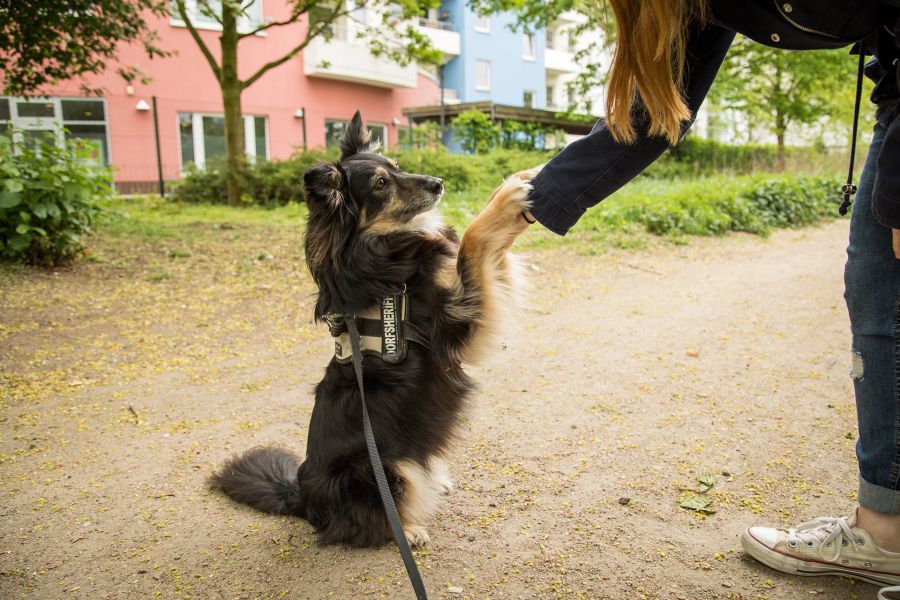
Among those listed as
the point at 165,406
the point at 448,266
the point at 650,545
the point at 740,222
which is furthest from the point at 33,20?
the point at 740,222

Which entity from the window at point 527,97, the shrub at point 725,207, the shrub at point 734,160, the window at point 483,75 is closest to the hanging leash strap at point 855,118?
the shrub at point 725,207

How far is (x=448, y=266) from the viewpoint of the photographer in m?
2.63

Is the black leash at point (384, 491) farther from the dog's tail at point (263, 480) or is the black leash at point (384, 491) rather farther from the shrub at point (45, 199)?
the shrub at point (45, 199)

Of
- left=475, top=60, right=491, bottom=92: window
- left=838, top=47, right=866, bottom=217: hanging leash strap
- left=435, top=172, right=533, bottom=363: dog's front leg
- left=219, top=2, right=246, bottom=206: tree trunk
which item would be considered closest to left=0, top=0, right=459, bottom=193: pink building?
left=219, top=2, right=246, bottom=206: tree trunk

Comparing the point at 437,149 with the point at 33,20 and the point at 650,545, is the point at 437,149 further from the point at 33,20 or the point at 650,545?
the point at 650,545

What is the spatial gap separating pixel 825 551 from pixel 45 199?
7046 millimetres

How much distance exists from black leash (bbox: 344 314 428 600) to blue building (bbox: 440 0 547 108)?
103 feet

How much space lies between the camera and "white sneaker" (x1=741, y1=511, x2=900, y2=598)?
193 centimetres

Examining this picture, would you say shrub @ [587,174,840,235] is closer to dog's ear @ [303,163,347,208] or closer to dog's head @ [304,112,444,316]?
dog's head @ [304,112,444,316]

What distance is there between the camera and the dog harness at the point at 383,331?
7.93 ft

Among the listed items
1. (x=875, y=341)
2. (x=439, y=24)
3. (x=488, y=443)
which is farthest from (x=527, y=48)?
(x=875, y=341)

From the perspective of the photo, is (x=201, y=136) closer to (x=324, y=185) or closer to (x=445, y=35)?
(x=445, y=35)

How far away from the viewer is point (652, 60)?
5.58 ft

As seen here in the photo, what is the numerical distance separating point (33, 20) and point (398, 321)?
738cm
